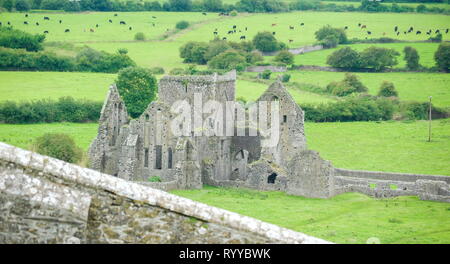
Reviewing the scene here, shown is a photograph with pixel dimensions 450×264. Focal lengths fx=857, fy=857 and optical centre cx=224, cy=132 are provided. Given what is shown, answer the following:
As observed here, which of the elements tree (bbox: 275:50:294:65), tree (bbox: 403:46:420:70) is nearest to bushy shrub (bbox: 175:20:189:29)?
tree (bbox: 275:50:294:65)

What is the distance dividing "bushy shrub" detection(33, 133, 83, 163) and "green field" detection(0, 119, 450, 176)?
3.25 meters

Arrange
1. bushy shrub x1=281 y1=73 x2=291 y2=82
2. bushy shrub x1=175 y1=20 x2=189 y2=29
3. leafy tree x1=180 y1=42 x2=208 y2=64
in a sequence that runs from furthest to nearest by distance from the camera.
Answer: bushy shrub x1=175 y1=20 x2=189 y2=29 → leafy tree x1=180 y1=42 x2=208 y2=64 → bushy shrub x1=281 y1=73 x2=291 y2=82

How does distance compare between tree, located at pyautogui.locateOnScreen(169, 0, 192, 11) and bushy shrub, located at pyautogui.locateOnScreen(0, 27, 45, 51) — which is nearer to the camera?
bushy shrub, located at pyautogui.locateOnScreen(0, 27, 45, 51)

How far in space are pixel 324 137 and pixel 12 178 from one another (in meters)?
69.0

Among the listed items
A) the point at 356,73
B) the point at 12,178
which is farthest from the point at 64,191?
the point at 356,73

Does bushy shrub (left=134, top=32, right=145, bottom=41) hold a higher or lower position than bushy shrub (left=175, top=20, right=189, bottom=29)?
lower

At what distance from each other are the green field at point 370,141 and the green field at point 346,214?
44.6 ft

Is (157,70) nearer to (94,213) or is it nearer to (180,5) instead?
(180,5)

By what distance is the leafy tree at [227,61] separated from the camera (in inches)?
4060

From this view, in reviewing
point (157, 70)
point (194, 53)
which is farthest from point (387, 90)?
point (157, 70)

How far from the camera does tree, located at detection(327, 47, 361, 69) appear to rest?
10988 centimetres

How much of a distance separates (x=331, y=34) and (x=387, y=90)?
97.5 feet

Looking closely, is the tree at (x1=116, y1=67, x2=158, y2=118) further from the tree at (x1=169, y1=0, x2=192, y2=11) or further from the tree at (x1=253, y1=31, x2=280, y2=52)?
the tree at (x1=169, y1=0, x2=192, y2=11)

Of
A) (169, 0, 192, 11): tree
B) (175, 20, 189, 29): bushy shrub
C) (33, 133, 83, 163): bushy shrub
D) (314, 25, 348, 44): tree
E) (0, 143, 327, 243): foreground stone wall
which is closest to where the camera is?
(0, 143, 327, 243): foreground stone wall
